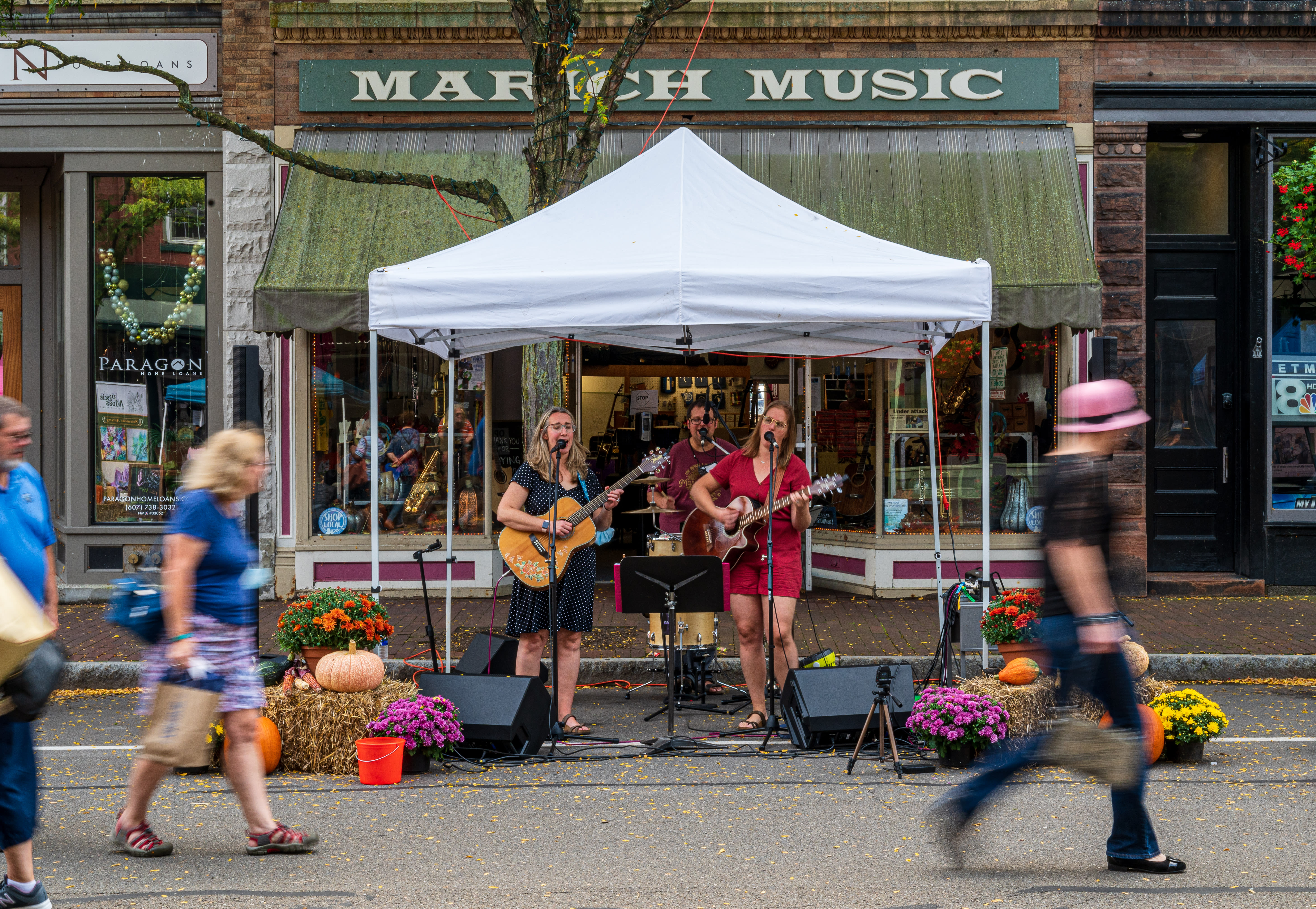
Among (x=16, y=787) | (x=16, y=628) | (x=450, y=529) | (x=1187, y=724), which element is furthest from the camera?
(x=450, y=529)

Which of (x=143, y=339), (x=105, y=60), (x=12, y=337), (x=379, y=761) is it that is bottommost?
(x=379, y=761)

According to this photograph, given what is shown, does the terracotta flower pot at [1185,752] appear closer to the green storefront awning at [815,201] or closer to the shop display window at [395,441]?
the green storefront awning at [815,201]

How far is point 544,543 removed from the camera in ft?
23.2

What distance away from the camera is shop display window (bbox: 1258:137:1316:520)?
11914 mm

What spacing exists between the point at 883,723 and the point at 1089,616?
85.9 inches

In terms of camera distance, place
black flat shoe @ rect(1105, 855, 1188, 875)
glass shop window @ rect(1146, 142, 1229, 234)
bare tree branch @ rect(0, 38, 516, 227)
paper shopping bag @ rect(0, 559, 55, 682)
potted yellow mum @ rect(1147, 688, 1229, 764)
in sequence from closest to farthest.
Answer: paper shopping bag @ rect(0, 559, 55, 682) → black flat shoe @ rect(1105, 855, 1188, 875) → potted yellow mum @ rect(1147, 688, 1229, 764) → bare tree branch @ rect(0, 38, 516, 227) → glass shop window @ rect(1146, 142, 1229, 234)

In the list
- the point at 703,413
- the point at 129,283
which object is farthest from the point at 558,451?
the point at 129,283

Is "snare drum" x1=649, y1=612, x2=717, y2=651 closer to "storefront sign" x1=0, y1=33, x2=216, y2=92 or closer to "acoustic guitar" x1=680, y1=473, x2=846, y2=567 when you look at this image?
"acoustic guitar" x1=680, y1=473, x2=846, y2=567

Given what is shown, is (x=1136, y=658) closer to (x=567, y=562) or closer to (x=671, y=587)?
(x=671, y=587)

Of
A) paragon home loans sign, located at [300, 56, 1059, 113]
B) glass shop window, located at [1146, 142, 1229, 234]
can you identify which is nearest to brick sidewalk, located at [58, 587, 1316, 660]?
glass shop window, located at [1146, 142, 1229, 234]

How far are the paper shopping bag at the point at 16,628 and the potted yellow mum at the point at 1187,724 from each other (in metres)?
5.34

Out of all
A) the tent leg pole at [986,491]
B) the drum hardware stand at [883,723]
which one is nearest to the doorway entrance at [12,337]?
the tent leg pole at [986,491]

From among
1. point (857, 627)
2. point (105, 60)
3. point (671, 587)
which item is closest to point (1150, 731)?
point (671, 587)

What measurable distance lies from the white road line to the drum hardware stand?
158 inches
